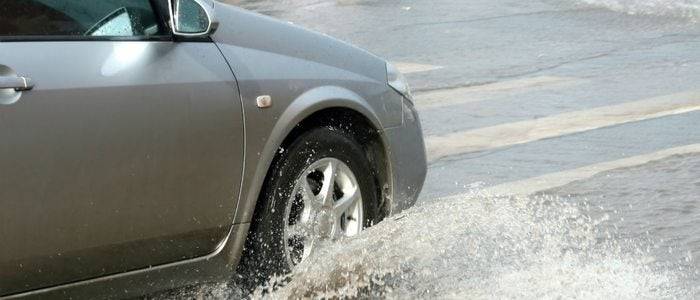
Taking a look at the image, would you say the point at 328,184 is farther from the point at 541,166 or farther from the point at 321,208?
the point at 541,166

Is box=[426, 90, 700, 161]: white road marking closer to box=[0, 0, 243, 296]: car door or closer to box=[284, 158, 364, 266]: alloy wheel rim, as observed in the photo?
box=[284, 158, 364, 266]: alloy wheel rim

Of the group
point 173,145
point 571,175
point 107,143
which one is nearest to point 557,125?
point 571,175

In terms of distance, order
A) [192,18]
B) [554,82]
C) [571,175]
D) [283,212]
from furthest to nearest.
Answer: [554,82]
[571,175]
[283,212]
[192,18]

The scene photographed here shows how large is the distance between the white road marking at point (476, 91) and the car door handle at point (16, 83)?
6.45m

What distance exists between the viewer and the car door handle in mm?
4238

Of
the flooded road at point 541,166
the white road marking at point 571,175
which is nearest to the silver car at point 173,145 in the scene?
the flooded road at point 541,166

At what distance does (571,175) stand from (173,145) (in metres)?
3.72

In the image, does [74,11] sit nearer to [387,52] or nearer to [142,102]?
[142,102]

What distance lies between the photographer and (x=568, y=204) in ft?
23.7

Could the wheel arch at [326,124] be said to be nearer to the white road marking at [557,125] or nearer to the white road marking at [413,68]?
the white road marking at [557,125]

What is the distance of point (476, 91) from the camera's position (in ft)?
37.0

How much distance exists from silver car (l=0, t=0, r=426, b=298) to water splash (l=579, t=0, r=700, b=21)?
35.3ft

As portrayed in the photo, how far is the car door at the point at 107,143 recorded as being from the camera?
4.31 meters

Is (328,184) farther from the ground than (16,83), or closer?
closer
